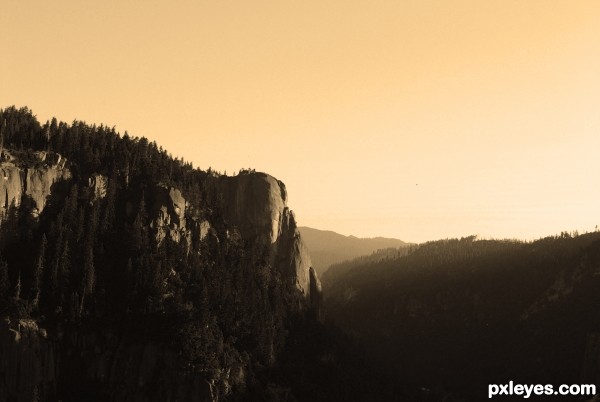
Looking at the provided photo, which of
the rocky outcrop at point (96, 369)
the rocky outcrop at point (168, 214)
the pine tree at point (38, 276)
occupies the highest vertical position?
the rocky outcrop at point (168, 214)

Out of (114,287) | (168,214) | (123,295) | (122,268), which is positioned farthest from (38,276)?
(168,214)

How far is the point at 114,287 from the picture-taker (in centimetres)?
15900

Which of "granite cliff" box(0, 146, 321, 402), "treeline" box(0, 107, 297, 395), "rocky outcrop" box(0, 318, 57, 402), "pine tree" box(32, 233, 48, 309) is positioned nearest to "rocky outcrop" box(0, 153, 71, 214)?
"granite cliff" box(0, 146, 321, 402)

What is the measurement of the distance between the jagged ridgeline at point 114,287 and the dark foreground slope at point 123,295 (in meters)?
0.31

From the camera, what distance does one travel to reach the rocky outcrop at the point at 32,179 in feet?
504

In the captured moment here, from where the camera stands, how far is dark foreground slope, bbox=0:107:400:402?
142875mm

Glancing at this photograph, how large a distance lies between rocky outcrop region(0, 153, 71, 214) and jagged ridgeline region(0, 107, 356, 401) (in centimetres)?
29

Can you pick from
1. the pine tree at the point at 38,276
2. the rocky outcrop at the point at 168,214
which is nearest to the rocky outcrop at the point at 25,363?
the pine tree at the point at 38,276

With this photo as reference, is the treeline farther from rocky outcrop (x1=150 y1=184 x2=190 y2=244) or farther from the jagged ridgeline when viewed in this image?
rocky outcrop (x1=150 y1=184 x2=190 y2=244)

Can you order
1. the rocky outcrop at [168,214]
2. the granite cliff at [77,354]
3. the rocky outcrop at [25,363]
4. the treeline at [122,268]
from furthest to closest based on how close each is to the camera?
the rocky outcrop at [168,214] < the treeline at [122,268] < the granite cliff at [77,354] < the rocky outcrop at [25,363]

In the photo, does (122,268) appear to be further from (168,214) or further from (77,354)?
(77,354)

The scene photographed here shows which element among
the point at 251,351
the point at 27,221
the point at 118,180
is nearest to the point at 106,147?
the point at 118,180

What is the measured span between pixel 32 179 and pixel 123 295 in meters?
36.3

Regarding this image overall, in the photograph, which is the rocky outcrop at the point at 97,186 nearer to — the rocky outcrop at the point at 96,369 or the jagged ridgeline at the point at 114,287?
the jagged ridgeline at the point at 114,287
